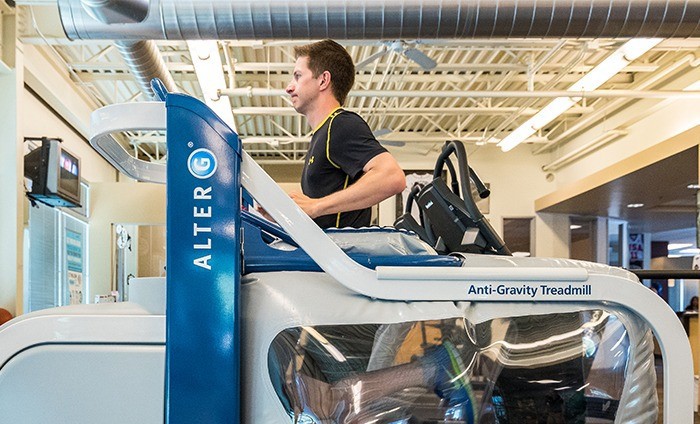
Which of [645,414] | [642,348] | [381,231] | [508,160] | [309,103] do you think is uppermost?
[508,160]

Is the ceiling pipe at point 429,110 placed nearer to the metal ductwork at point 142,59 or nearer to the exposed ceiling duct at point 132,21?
the exposed ceiling duct at point 132,21

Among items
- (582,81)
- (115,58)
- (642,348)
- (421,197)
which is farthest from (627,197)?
(642,348)

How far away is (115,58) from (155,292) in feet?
25.5

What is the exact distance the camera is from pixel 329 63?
2.10 metres

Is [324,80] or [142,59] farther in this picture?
[142,59]

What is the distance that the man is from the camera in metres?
1.70

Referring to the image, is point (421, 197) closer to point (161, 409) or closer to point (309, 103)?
point (309, 103)

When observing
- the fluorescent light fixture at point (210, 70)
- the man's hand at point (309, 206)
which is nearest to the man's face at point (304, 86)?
the man's hand at point (309, 206)

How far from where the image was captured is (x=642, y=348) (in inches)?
50.1

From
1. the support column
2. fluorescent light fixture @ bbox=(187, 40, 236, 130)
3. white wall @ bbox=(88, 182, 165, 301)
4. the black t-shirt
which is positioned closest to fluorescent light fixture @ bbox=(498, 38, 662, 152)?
fluorescent light fixture @ bbox=(187, 40, 236, 130)

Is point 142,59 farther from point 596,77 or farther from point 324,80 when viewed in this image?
point 596,77

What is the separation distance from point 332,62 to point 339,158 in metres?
0.41

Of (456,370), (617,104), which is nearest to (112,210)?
(617,104)

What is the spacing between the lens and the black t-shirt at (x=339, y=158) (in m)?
1.82
